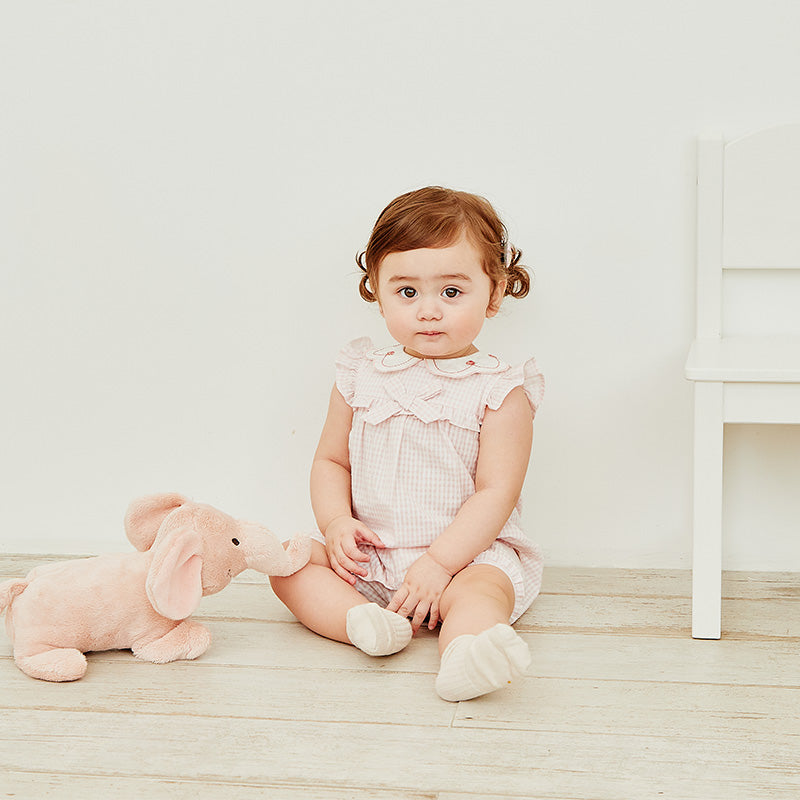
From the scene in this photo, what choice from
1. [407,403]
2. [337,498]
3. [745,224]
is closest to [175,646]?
[337,498]

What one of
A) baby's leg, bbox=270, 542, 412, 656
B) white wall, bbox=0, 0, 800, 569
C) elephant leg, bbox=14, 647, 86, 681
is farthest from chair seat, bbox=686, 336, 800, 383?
elephant leg, bbox=14, 647, 86, 681

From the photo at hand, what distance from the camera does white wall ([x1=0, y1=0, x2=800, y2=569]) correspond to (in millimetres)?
1472

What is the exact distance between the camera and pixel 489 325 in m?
1.53

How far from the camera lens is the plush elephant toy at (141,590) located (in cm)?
116

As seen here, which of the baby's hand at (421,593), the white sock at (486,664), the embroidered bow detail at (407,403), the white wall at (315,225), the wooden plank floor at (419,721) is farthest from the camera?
the white wall at (315,225)

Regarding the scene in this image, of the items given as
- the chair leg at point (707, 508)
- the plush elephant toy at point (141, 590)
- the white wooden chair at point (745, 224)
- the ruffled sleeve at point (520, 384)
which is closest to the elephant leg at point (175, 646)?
the plush elephant toy at point (141, 590)

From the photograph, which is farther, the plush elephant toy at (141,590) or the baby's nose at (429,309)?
the baby's nose at (429,309)

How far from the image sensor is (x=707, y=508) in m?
1.21

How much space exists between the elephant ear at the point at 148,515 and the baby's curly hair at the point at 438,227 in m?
0.38

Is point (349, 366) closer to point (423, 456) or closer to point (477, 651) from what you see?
point (423, 456)

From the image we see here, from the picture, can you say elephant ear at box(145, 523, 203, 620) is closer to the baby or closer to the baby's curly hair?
the baby

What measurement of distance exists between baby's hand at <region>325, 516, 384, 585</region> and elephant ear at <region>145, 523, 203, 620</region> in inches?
7.5

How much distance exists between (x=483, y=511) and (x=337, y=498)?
0.20m

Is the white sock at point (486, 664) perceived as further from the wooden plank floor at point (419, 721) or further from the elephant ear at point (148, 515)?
the elephant ear at point (148, 515)
